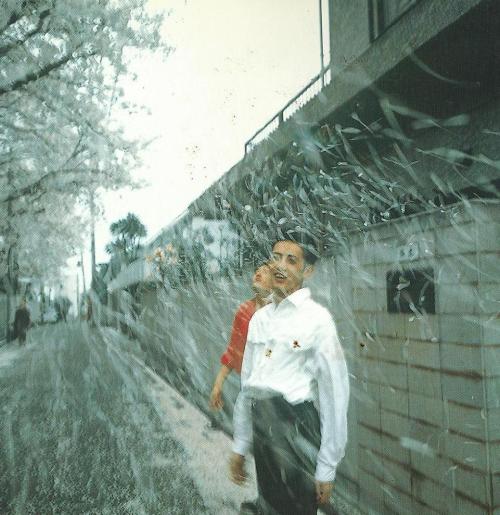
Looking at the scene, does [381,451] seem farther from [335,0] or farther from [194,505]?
[335,0]

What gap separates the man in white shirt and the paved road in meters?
1.75

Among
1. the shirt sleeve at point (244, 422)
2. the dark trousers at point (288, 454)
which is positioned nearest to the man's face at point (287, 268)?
the shirt sleeve at point (244, 422)

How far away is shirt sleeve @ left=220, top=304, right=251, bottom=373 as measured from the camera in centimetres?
406

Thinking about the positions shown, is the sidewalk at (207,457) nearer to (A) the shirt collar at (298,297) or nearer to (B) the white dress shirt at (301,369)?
(B) the white dress shirt at (301,369)

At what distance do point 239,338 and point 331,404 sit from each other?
6.54 ft

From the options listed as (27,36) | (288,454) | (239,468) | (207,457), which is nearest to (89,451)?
(207,457)

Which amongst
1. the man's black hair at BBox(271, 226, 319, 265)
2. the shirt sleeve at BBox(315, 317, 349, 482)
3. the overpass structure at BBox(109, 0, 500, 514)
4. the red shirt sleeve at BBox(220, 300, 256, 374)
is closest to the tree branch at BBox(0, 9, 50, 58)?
the overpass structure at BBox(109, 0, 500, 514)

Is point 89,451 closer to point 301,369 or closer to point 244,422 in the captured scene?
point 244,422

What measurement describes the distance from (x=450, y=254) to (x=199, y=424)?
4602mm

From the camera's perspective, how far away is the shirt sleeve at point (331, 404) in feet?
7.15

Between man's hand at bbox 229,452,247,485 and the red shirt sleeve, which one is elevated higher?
the red shirt sleeve

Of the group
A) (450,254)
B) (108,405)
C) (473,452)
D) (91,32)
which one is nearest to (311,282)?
(450,254)

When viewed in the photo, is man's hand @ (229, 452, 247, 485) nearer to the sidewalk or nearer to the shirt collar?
the shirt collar

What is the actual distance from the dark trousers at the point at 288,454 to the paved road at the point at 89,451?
1694mm
